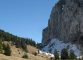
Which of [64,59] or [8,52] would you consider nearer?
[8,52]

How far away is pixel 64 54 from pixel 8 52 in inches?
1511

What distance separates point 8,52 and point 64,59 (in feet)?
111

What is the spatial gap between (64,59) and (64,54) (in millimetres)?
6722

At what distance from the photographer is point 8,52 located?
86.9 metres

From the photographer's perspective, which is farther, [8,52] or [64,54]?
[64,54]

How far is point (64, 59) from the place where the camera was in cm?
10850

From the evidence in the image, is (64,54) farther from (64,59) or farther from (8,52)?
(8,52)

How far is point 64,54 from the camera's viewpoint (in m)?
115

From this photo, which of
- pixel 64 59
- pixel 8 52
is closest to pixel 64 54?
pixel 64 59
